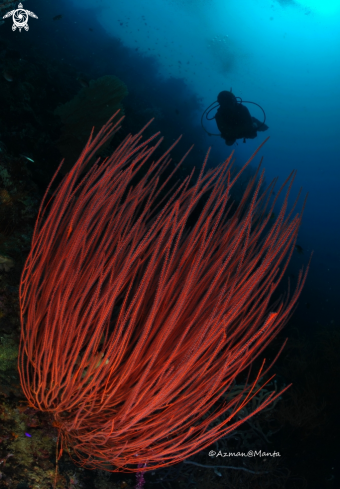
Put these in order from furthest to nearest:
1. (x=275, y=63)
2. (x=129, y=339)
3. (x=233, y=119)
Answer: (x=275, y=63)
(x=233, y=119)
(x=129, y=339)

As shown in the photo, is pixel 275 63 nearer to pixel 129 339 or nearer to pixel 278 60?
pixel 278 60

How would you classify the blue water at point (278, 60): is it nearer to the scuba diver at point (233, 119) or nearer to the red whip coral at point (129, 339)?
the scuba diver at point (233, 119)

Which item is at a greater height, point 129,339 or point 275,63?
point 275,63

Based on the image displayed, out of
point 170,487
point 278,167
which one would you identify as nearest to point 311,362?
point 170,487

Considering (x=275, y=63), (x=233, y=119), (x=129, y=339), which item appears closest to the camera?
(x=129, y=339)

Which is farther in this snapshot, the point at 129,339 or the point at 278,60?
the point at 278,60

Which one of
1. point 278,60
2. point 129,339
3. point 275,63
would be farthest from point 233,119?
point 278,60

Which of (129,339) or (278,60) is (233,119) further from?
(278,60)

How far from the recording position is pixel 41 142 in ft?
12.2

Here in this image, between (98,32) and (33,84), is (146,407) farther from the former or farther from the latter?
(98,32)

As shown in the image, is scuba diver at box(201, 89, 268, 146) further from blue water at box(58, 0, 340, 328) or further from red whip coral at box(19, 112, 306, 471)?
blue water at box(58, 0, 340, 328)

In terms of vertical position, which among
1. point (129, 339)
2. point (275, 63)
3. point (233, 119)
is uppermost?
point (275, 63)

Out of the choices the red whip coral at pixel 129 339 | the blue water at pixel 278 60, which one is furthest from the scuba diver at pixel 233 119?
the blue water at pixel 278 60

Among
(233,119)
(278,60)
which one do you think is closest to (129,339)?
(233,119)
